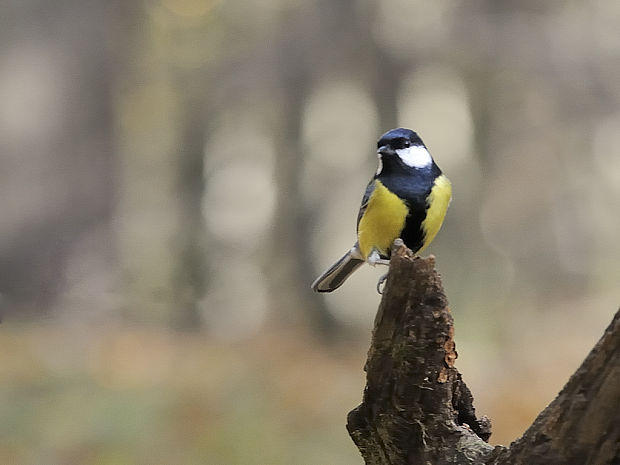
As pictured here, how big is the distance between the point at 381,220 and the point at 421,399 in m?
0.61

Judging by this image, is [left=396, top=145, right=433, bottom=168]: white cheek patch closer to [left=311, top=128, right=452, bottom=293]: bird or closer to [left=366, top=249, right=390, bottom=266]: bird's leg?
[left=311, top=128, right=452, bottom=293]: bird

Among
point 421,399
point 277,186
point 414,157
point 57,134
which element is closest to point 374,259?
point 414,157

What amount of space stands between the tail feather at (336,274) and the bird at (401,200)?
0.73 ft

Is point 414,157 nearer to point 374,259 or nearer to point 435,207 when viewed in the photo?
point 435,207

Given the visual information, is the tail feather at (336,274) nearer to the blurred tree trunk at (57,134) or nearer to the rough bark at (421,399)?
the rough bark at (421,399)

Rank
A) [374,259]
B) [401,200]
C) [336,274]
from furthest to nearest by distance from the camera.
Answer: [336,274] < [374,259] < [401,200]

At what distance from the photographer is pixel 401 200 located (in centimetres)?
194

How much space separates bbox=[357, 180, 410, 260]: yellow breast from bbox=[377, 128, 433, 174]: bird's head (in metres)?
0.08

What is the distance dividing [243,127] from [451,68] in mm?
1521

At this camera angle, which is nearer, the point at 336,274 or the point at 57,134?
the point at 336,274

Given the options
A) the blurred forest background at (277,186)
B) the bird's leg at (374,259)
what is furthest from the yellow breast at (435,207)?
the blurred forest background at (277,186)

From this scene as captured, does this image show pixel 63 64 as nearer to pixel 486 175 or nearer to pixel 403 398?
pixel 486 175

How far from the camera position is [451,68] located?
4.89m

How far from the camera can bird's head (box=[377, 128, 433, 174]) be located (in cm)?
200
